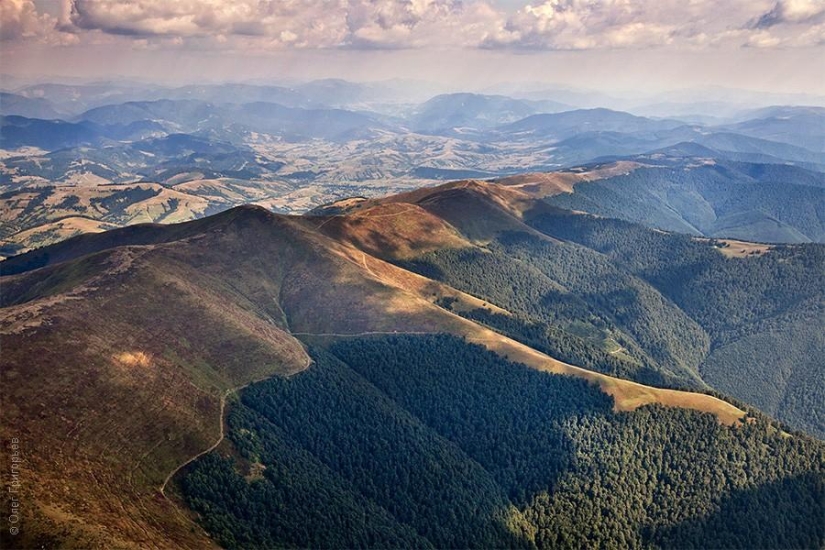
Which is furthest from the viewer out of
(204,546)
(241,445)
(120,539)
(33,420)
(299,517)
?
(241,445)

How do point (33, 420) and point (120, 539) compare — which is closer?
point (120, 539)

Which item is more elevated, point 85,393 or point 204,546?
point 85,393

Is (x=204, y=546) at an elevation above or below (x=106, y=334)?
below

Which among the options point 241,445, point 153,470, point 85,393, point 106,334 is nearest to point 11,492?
point 153,470

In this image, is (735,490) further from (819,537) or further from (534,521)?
(534,521)

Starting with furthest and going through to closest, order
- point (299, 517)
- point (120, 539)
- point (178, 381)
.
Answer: point (178, 381)
point (299, 517)
point (120, 539)

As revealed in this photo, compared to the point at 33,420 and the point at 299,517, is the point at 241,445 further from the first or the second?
the point at 33,420

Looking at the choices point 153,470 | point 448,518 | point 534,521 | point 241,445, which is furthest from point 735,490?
point 153,470

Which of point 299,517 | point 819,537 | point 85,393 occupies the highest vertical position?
point 85,393

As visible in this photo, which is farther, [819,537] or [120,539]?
[819,537]
